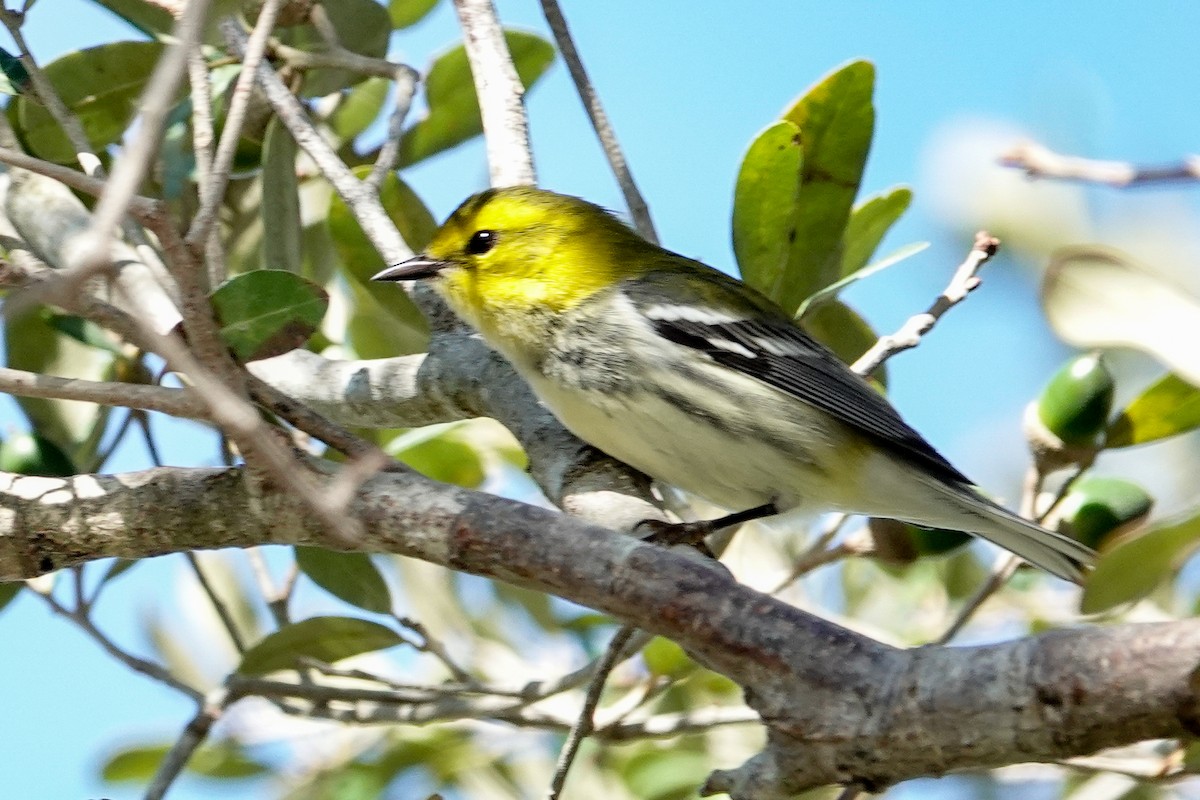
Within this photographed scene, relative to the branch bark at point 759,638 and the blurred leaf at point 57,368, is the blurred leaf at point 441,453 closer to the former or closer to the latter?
the blurred leaf at point 57,368

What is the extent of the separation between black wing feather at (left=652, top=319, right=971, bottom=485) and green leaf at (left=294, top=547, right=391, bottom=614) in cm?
75

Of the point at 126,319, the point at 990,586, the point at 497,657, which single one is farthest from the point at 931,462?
the point at 126,319

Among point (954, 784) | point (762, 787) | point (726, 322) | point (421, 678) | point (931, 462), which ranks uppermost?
point (726, 322)

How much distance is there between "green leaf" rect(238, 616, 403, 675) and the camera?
94.7 inches

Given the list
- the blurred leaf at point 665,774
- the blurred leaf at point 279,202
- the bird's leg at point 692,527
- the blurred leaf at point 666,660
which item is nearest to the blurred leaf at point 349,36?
the blurred leaf at point 279,202

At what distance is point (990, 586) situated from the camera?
2344 millimetres

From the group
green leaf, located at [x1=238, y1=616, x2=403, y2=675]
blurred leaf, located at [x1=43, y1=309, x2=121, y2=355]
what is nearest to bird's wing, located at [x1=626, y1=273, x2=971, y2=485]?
green leaf, located at [x1=238, y1=616, x2=403, y2=675]

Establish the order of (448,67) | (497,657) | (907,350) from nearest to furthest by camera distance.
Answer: (907,350) → (448,67) → (497,657)

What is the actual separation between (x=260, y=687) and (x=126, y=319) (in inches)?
42.2

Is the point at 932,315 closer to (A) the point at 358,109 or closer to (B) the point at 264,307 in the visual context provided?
(B) the point at 264,307

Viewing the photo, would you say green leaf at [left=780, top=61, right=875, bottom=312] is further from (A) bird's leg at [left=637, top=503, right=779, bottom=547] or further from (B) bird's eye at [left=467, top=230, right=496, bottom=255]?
(B) bird's eye at [left=467, top=230, right=496, bottom=255]

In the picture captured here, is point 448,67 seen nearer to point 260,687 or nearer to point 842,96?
point 842,96

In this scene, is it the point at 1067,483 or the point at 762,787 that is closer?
the point at 762,787

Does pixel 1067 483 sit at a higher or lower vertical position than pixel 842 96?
lower
